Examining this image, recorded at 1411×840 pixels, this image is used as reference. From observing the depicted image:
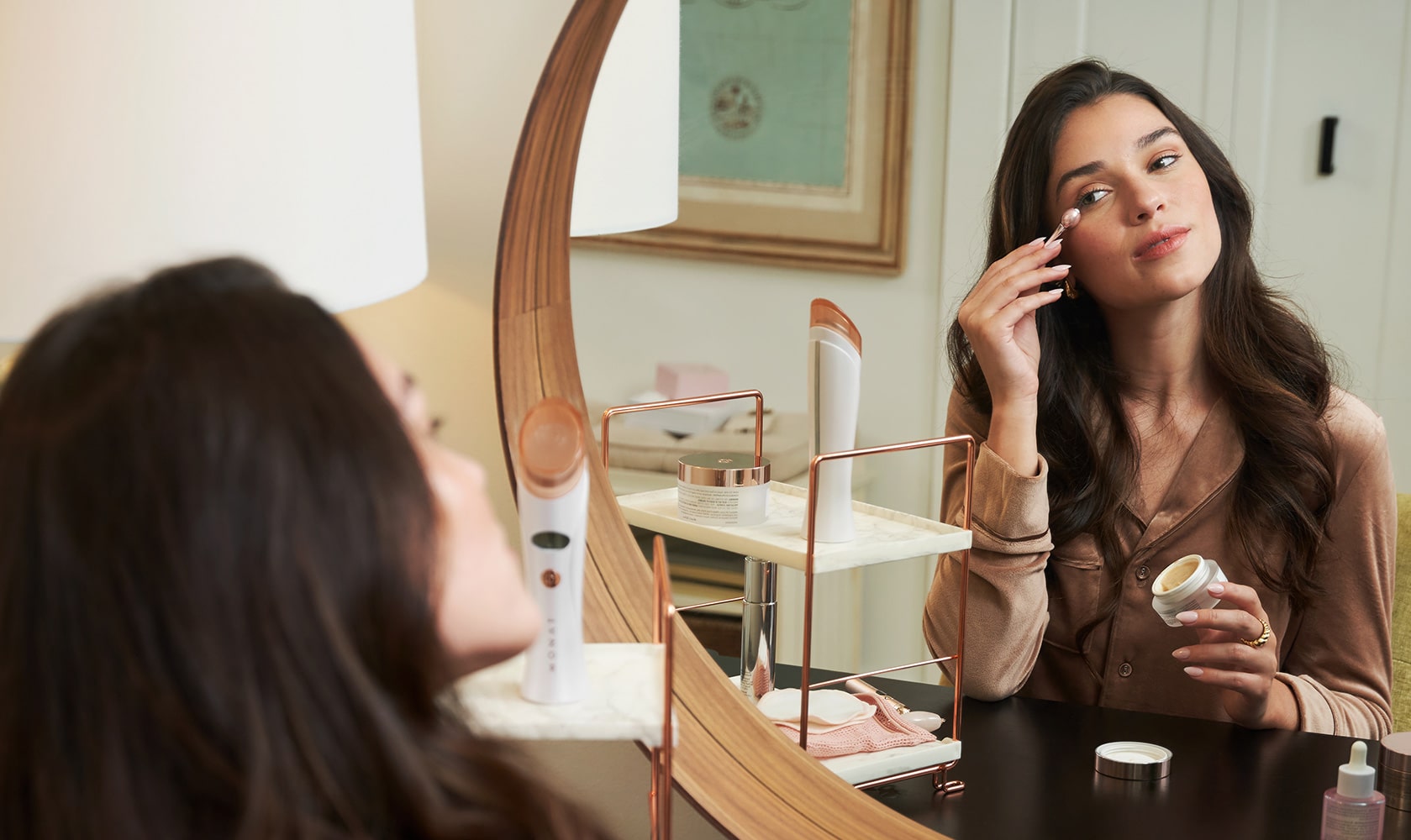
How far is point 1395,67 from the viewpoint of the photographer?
786 millimetres

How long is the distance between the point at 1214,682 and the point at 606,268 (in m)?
0.41

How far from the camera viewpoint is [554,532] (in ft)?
1.64

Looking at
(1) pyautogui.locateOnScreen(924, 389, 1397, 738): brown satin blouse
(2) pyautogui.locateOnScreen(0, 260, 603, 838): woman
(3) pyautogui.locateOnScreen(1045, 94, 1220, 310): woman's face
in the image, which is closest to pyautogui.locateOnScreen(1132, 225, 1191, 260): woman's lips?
(3) pyautogui.locateOnScreen(1045, 94, 1220, 310): woman's face

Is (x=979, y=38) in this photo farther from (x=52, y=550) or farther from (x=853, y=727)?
(x=52, y=550)

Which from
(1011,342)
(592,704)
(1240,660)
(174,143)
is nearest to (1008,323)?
(1011,342)

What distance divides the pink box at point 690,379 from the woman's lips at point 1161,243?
9.4 inches

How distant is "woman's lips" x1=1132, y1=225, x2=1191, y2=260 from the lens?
0.66m

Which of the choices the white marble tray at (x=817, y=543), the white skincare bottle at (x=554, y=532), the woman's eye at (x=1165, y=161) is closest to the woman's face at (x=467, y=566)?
the white skincare bottle at (x=554, y=532)

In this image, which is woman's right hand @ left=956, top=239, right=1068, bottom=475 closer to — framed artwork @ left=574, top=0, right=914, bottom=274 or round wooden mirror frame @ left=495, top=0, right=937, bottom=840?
framed artwork @ left=574, top=0, right=914, bottom=274

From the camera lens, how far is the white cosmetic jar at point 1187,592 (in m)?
0.62

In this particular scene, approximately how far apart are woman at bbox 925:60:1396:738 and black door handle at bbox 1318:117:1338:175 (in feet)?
0.36

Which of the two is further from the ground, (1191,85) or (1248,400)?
(1191,85)

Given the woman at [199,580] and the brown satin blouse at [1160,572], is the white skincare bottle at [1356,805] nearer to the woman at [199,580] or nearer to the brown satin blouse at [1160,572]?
the brown satin blouse at [1160,572]

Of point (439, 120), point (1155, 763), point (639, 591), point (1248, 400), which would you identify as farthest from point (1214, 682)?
point (439, 120)
